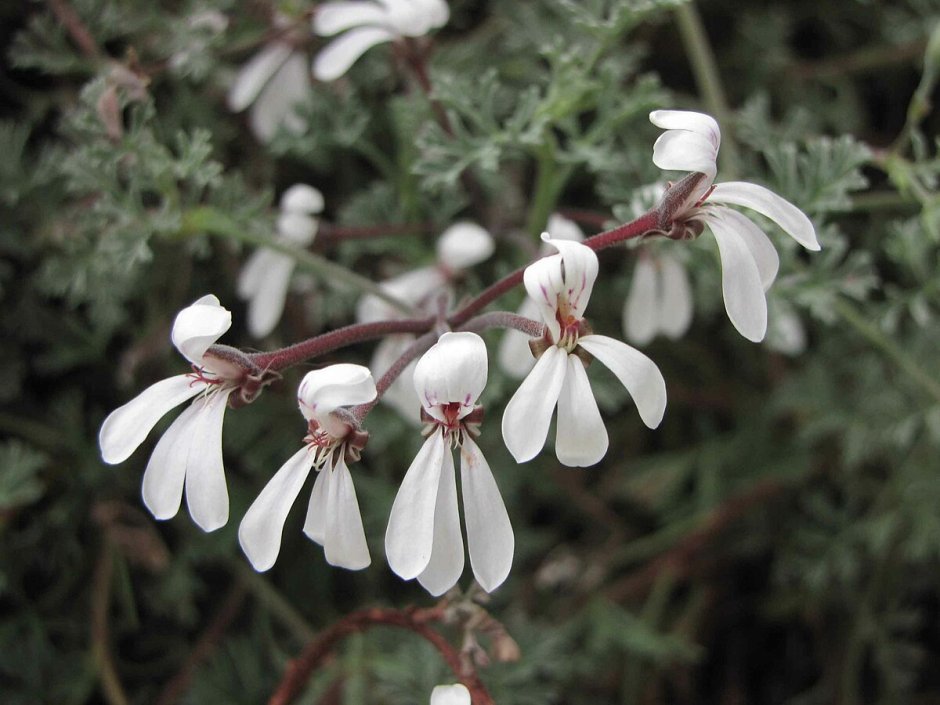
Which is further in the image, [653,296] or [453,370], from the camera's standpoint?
[653,296]

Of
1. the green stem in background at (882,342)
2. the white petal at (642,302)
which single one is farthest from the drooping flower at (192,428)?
the green stem in background at (882,342)

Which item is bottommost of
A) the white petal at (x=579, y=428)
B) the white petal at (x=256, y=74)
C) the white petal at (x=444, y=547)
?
the white petal at (x=444, y=547)

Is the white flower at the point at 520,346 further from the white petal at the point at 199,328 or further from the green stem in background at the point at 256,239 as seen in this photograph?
the white petal at the point at 199,328

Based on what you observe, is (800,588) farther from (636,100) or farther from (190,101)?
(190,101)

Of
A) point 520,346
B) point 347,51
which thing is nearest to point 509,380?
point 520,346

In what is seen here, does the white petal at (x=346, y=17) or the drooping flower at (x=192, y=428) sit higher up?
the white petal at (x=346, y=17)

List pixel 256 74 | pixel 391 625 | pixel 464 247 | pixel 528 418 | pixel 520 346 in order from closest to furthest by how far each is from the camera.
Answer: pixel 528 418 < pixel 391 625 < pixel 520 346 < pixel 464 247 < pixel 256 74

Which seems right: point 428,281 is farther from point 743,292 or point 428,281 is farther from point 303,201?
point 743,292

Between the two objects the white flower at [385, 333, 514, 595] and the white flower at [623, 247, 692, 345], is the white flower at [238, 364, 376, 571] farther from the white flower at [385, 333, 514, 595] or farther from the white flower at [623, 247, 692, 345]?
the white flower at [623, 247, 692, 345]
